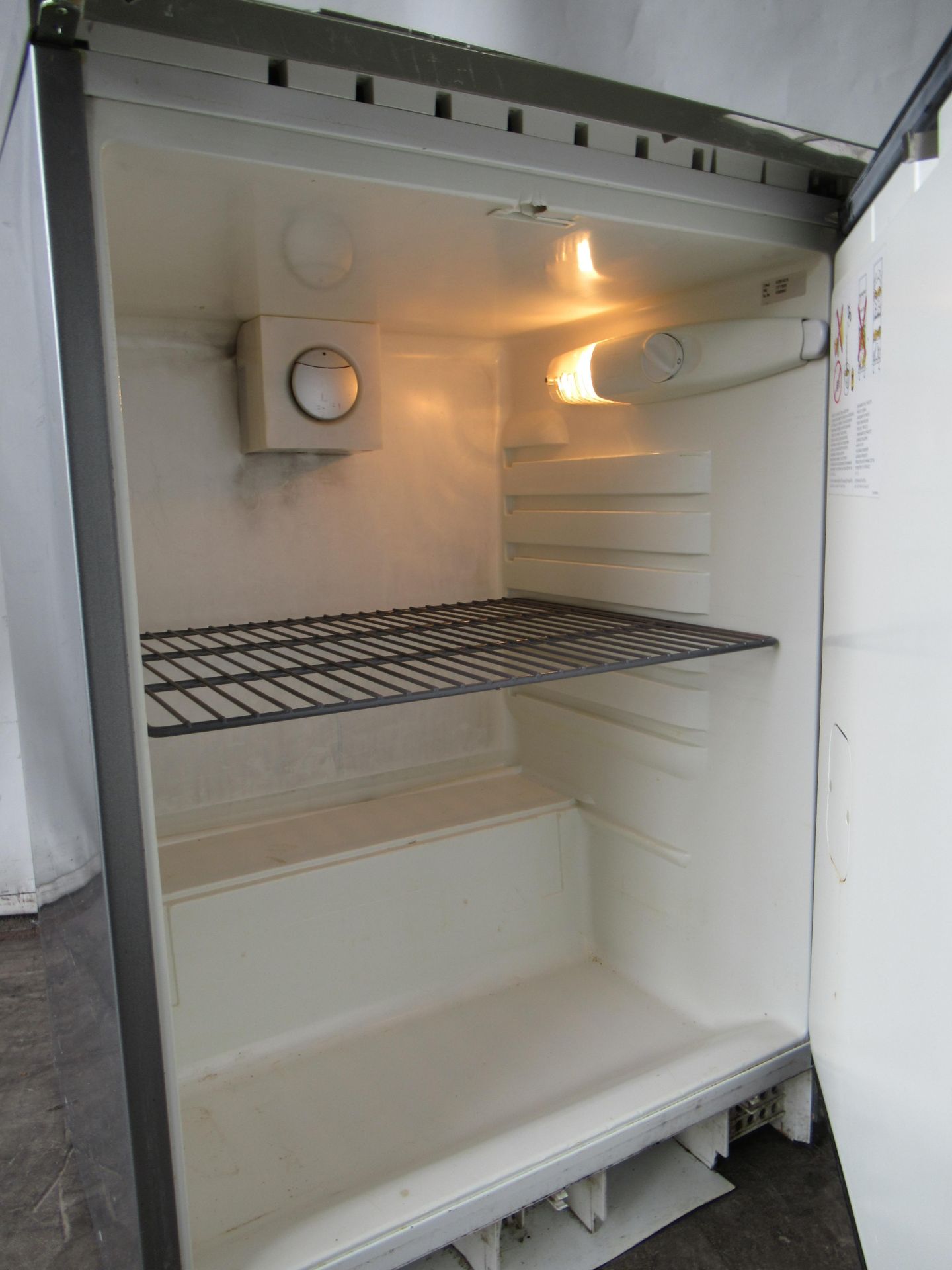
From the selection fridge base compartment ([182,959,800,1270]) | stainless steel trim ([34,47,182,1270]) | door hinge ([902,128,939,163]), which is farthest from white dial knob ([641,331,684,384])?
fridge base compartment ([182,959,800,1270])

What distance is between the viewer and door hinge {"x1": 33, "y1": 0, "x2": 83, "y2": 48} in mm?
596

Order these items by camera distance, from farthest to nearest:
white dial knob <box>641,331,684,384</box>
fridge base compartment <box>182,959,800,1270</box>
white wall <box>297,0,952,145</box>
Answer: white dial knob <box>641,331,684,384</box> → fridge base compartment <box>182,959,800,1270</box> → white wall <box>297,0,952,145</box>

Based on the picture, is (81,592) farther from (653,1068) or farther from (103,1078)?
(653,1068)

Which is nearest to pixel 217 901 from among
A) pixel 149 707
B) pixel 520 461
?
pixel 149 707

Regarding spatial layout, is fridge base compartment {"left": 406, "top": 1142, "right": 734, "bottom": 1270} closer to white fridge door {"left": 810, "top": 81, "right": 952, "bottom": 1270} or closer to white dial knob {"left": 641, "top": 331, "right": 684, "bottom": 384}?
white fridge door {"left": 810, "top": 81, "right": 952, "bottom": 1270}

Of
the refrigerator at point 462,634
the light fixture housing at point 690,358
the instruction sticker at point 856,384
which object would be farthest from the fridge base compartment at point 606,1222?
the light fixture housing at point 690,358

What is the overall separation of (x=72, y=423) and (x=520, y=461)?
1182 mm

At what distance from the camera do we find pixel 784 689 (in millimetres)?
1211

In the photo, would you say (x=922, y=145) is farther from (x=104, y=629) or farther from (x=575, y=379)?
(x=575, y=379)

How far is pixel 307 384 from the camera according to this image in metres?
1.40

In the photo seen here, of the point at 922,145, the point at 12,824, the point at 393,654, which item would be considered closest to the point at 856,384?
the point at 922,145

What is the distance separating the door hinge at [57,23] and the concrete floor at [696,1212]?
4.20ft

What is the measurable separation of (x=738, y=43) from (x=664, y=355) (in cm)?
50

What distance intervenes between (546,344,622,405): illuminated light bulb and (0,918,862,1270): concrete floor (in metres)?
1.18
